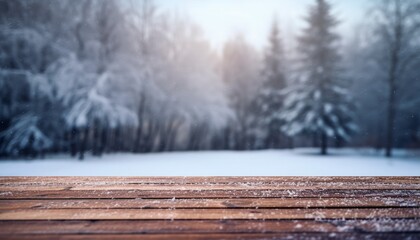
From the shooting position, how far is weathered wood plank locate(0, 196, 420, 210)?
194cm

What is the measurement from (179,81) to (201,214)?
1260 centimetres

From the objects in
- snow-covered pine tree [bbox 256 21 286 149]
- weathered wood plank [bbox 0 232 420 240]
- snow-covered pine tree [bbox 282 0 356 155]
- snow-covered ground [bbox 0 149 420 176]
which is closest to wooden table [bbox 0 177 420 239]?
weathered wood plank [bbox 0 232 420 240]

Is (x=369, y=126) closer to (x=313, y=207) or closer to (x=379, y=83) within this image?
(x=379, y=83)

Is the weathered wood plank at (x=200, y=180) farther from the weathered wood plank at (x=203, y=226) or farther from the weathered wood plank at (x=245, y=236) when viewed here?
the weathered wood plank at (x=245, y=236)

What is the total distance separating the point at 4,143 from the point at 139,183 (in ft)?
29.3

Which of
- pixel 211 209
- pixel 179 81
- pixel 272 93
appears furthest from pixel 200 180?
pixel 272 93

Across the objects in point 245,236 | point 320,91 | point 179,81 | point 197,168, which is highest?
point 179,81

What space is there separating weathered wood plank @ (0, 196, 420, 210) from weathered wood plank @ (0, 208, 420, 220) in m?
0.09

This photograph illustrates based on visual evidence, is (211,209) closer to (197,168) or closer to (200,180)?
(200,180)

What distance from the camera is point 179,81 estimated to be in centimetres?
1402

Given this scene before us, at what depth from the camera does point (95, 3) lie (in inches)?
428

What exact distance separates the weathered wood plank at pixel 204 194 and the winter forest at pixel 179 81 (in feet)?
23.0

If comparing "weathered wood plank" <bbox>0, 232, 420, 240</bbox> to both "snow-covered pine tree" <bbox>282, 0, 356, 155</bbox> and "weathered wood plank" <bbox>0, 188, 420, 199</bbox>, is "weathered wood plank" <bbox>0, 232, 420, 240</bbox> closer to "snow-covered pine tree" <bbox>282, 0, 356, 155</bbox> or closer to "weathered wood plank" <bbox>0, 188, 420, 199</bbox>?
"weathered wood plank" <bbox>0, 188, 420, 199</bbox>

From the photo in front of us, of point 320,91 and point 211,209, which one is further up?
point 320,91
